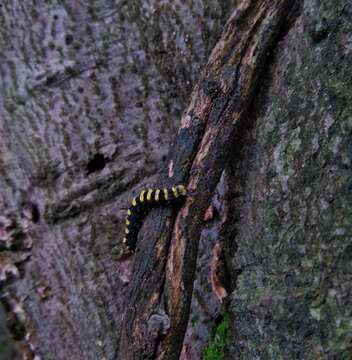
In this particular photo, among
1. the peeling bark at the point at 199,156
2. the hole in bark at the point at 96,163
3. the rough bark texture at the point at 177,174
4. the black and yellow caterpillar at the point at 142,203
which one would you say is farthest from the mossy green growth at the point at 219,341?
the hole in bark at the point at 96,163

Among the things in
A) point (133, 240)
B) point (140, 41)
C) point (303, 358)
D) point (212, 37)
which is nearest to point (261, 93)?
point (212, 37)

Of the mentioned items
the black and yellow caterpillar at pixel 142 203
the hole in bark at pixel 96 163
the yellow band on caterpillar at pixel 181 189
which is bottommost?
the black and yellow caterpillar at pixel 142 203

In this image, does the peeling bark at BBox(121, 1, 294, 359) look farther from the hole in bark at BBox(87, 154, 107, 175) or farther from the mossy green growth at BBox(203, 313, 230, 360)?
the hole in bark at BBox(87, 154, 107, 175)

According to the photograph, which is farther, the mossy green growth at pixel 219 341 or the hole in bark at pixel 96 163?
the hole in bark at pixel 96 163

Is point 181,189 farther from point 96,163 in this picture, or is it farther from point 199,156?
point 96,163

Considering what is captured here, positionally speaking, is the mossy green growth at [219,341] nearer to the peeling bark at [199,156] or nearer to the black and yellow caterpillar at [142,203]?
the peeling bark at [199,156]

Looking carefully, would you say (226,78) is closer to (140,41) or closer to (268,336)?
(140,41)

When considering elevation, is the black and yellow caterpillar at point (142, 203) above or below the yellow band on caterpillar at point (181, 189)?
below
